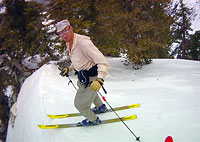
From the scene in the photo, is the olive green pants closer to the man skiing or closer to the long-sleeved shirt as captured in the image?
the man skiing

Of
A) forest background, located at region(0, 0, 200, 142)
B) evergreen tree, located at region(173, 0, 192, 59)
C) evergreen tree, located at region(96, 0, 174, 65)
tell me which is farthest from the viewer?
evergreen tree, located at region(173, 0, 192, 59)

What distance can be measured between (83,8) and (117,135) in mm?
9953

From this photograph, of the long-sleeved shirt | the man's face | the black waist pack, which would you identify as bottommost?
the black waist pack

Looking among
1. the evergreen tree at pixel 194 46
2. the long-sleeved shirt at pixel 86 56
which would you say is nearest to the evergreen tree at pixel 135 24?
the long-sleeved shirt at pixel 86 56

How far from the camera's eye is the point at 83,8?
11.9m

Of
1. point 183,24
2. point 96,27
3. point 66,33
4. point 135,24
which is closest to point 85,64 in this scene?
point 66,33

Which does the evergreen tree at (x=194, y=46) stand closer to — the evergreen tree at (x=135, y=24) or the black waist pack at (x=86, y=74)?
the evergreen tree at (x=135, y=24)

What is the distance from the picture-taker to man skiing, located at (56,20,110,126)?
343 cm

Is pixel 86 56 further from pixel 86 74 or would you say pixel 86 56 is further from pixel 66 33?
pixel 66 33

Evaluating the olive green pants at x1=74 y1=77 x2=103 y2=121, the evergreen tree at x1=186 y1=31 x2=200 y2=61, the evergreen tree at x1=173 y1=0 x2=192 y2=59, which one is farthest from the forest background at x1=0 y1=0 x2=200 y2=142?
the evergreen tree at x1=186 y1=31 x2=200 y2=61

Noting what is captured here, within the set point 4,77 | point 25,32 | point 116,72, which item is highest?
point 25,32

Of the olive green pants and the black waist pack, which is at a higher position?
the black waist pack

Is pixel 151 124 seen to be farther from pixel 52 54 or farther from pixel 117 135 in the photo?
pixel 52 54

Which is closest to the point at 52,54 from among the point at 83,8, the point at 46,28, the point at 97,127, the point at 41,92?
the point at 46,28
